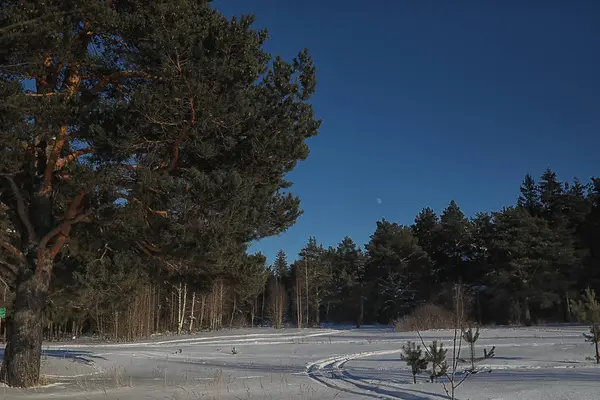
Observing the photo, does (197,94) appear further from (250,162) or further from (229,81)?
(250,162)

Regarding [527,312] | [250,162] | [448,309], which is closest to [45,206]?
[250,162]

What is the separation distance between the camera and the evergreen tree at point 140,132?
9352mm

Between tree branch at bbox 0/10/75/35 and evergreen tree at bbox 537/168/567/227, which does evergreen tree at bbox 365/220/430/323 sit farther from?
tree branch at bbox 0/10/75/35

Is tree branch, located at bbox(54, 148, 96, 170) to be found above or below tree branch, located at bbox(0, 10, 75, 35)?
below

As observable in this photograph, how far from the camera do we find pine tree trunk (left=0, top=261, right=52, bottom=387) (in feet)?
34.2

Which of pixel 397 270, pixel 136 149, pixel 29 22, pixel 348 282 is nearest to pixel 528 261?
pixel 397 270

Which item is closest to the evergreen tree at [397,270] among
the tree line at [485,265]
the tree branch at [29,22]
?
the tree line at [485,265]

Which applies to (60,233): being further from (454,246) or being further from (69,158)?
(454,246)

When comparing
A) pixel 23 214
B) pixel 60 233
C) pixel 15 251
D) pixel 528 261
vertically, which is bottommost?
pixel 15 251

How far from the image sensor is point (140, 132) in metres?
9.91

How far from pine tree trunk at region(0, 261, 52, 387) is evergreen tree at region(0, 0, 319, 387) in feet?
0.09

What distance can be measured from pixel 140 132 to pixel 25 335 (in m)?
4.92

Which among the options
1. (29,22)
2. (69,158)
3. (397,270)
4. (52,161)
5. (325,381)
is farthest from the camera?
(397,270)

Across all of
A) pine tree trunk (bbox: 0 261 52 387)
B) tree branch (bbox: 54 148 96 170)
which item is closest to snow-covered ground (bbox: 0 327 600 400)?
pine tree trunk (bbox: 0 261 52 387)
